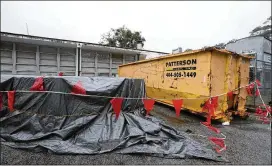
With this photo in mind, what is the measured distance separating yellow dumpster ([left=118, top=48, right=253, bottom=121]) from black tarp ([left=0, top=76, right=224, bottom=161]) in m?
1.87

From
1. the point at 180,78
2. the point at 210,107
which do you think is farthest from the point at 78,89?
the point at 210,107

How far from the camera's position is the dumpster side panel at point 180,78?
15.6ft

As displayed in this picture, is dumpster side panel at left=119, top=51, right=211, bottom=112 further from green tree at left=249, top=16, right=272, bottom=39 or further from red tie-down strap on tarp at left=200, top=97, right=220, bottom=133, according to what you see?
green tree at left=249, top=16, right=272, bottom=39

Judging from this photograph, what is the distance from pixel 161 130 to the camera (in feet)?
11.7

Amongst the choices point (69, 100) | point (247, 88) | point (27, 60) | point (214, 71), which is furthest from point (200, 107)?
point (27, 60)

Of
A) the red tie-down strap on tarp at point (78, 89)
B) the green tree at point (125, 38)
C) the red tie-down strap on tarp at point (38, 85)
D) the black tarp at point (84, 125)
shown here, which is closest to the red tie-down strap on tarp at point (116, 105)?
the black tarp at point (84, 125)

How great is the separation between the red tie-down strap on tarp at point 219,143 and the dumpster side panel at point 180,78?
4.66ft

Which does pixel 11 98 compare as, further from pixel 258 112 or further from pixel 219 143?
pixel 258 112

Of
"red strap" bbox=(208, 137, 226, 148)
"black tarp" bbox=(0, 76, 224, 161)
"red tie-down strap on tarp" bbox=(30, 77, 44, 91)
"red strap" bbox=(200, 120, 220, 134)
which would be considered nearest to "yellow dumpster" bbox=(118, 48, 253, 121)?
"red strap" bbox=(200, 120, 220, 134)

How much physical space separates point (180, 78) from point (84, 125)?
357 centimetres

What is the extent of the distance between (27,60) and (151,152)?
9350mm

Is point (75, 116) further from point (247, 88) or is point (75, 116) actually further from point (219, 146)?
point (247, 88)

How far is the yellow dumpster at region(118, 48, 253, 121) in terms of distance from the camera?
468 centimetres

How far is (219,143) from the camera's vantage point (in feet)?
11.1
